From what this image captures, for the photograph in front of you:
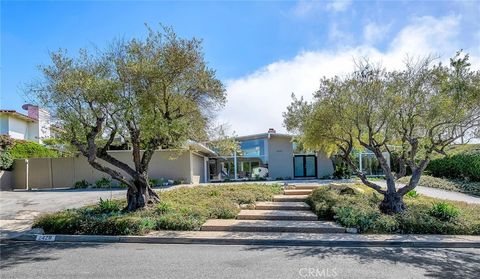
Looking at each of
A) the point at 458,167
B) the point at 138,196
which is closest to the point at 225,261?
the point at 138,196

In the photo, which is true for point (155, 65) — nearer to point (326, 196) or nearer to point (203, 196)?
point (203, 196)

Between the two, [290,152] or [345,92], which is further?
[290,152]

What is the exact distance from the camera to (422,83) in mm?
9953

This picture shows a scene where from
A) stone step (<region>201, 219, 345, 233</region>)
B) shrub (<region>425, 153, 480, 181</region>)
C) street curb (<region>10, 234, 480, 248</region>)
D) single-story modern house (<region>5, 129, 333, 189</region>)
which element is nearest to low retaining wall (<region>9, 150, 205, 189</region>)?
single-story modern house (<region>5, 129, 333, 189</region>)

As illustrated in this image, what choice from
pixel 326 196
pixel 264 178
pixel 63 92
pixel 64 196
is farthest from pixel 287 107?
pixel 264 178

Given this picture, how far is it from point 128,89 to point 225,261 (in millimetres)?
5877

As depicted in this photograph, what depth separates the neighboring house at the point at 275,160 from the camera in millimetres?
26750

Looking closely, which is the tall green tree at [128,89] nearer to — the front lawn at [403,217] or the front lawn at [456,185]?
the front lawn at [403,217]

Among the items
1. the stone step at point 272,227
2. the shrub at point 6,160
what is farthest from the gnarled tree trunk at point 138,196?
the shrub at point 6,160

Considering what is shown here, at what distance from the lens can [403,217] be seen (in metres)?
9.63

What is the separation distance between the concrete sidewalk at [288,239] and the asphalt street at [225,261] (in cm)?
33

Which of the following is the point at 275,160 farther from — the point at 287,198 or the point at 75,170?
the point at 75,170

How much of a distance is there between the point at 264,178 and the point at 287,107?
13909 millimetres

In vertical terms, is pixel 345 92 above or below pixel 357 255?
above
